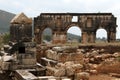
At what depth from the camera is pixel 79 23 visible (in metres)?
35.4

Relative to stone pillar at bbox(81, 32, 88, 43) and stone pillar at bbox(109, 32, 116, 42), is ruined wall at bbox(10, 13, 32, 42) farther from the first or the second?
stone pillar at bbox(109, 32, 116, 42)

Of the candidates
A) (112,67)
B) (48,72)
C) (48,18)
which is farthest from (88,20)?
(48,72)

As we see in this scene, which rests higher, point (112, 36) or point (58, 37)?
point (112, 36)

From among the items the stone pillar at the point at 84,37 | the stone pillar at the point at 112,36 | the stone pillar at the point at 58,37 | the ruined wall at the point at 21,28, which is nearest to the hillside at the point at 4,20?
the stone pillar at the point at 58,37

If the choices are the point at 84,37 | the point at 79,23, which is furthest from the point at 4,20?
the point at 84,37

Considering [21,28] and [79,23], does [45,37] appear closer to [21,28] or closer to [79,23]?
[79,23]

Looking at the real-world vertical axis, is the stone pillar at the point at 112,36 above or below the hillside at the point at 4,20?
below

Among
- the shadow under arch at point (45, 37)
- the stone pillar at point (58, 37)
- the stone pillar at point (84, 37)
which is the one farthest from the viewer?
the shadow under arch at point (45, 37)

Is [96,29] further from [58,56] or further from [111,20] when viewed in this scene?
[58,56]

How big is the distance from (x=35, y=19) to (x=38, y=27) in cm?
98

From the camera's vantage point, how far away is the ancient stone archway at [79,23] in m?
35.0

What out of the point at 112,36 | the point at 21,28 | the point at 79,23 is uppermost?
the point at 79,23

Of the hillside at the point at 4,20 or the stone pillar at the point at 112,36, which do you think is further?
the hillside at the point at 4,20

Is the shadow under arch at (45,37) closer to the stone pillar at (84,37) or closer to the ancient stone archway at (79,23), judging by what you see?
the ancient stone archway at (79,23)
